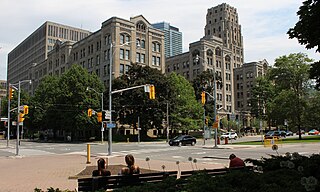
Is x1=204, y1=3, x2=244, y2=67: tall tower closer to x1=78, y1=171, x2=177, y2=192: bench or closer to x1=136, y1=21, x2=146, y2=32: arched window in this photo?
x1=136, y1=21, x2=146, y2=32: arched window

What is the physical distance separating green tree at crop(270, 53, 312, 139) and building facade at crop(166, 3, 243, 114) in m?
43.7

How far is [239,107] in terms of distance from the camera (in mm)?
135750

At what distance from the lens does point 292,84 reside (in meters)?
57.5

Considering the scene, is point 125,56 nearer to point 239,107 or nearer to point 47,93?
point 47,93

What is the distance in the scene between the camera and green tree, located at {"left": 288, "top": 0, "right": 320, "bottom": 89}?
8262 millimetres

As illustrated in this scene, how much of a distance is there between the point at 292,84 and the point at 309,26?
53.0m

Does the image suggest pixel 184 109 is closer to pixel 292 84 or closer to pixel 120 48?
pixel 120 48

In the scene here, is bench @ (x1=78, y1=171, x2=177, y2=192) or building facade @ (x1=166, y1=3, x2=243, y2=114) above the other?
building facade @ (x1=166, y1=3, x2=243, y2=114)

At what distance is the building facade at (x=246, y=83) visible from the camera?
407 feet

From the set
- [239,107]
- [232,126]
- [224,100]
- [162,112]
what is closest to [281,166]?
[162,112]

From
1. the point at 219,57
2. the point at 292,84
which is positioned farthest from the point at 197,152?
the point at 219,57

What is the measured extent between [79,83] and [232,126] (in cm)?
4969

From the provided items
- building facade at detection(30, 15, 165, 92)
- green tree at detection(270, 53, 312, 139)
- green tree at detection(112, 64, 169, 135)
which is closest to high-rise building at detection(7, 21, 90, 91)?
building facade at detection(30, 15, 165, 92)

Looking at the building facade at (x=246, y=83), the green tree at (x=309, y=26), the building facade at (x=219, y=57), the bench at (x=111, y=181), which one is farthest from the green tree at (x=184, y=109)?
the bench at (x=111, y=181)
